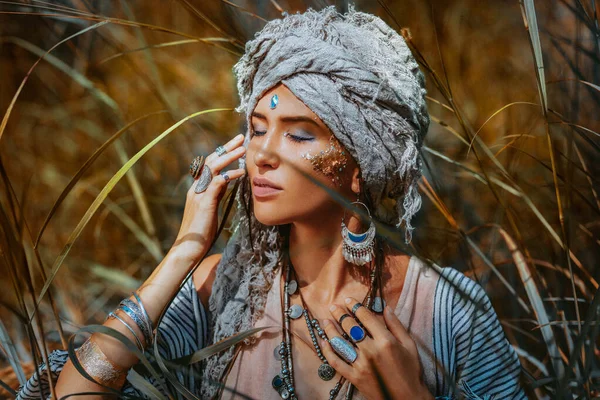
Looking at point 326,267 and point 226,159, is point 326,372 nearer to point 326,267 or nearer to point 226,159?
point 326,267

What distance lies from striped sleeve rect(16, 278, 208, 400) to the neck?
0.25 m

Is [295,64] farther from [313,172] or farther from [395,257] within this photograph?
[395,257]

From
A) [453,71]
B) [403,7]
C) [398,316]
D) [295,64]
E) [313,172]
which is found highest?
[403,7]

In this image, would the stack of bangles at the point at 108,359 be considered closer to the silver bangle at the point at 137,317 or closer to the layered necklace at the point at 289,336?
the silver bangle at the point at 137,317

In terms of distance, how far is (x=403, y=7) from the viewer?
91.4 inches

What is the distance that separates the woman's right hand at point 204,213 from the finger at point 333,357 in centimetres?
31

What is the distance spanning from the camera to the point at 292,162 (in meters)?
1.23

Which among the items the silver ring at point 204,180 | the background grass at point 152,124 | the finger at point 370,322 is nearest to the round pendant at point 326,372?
the finger at point 370,322

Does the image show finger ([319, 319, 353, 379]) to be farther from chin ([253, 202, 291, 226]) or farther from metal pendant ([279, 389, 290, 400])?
chin ([253, 202, 291, 226])

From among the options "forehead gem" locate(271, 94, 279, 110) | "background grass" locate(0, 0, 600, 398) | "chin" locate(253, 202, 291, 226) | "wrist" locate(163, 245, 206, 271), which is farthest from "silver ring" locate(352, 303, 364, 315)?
"background grass" locate(0, 0, 600, 398)

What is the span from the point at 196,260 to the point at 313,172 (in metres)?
0.32

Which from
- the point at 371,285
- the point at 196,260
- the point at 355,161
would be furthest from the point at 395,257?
the point at 196,260

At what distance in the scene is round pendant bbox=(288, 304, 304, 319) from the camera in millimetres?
1346

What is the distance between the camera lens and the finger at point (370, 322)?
1.25 m
